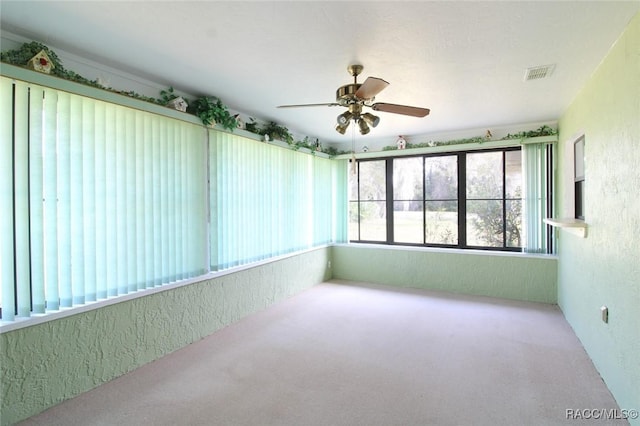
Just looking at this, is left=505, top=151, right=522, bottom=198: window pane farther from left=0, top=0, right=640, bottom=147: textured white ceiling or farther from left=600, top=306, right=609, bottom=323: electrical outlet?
left=600, top=306, right=609, bottom=323: electrical outlet

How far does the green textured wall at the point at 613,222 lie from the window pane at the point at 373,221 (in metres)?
2.88

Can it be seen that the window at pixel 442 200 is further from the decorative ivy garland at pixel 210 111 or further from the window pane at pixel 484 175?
the decorative ivy garland at pixel 210 111

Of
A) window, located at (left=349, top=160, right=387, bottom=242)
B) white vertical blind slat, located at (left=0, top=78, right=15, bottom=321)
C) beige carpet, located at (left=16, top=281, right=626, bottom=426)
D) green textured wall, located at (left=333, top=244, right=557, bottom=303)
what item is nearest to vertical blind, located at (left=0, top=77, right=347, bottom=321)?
white vertical blind slat, located at (left=0, top=78, right=15, bottom=321)

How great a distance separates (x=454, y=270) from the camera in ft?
16.1

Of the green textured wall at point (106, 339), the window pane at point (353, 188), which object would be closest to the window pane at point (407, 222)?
the window pane at point (353, 188)

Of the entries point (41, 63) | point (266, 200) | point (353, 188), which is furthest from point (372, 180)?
point (41, 63)

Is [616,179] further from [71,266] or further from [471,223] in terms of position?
[71,266]

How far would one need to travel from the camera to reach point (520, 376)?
2.55 metres

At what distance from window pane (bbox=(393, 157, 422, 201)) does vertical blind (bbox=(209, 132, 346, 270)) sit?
954mm

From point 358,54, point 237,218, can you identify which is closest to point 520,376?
point 358,54

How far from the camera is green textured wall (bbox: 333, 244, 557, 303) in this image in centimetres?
440

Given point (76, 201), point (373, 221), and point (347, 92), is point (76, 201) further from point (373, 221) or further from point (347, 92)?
point (373, 221)

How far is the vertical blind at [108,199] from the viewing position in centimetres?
210

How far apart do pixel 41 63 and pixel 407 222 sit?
4897 mm
